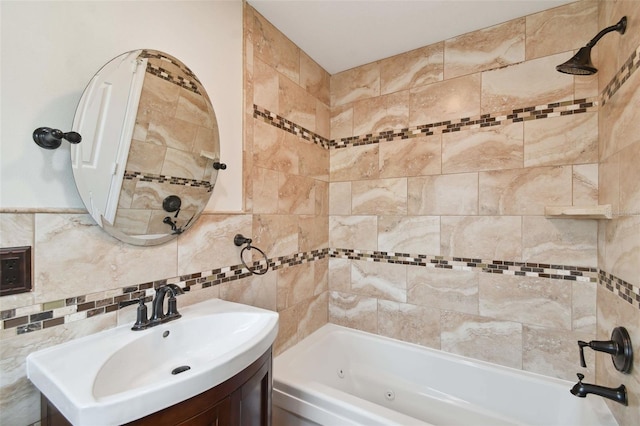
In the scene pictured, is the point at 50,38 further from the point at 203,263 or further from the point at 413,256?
the point at 413,256

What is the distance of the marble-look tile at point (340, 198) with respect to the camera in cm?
238

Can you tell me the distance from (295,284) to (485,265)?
49.9 inches

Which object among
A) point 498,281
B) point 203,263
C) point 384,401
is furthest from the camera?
point 384,401

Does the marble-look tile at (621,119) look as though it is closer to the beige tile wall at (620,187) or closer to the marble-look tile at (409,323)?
the beige tile wall at (620,187)

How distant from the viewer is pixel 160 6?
4.15 ft

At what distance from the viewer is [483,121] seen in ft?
6.13

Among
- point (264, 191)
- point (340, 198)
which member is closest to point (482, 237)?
point (340, 198)

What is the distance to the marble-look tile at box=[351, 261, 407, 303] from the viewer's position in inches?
84.4

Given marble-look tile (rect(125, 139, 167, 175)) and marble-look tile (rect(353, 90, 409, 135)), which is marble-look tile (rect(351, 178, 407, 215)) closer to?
marble-look tile (rect(353, 90, 409, 135))

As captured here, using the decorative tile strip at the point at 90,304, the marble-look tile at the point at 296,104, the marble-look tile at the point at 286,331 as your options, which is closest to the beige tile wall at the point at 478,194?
the marble-look tile at the point at 296,104

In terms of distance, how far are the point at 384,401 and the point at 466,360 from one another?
0.62 metres

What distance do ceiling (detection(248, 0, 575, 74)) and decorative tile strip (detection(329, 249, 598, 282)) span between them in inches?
59.3

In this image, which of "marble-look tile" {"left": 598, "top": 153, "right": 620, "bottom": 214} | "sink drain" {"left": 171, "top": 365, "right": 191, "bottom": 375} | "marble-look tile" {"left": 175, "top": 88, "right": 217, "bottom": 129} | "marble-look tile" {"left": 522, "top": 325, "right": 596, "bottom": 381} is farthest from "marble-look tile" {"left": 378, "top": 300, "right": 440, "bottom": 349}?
"marble-look tile" {"left": 175, "top": 88, "right": 217, "bottom": 129}

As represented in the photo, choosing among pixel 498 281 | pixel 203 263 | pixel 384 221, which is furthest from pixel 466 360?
pixel 203 263
